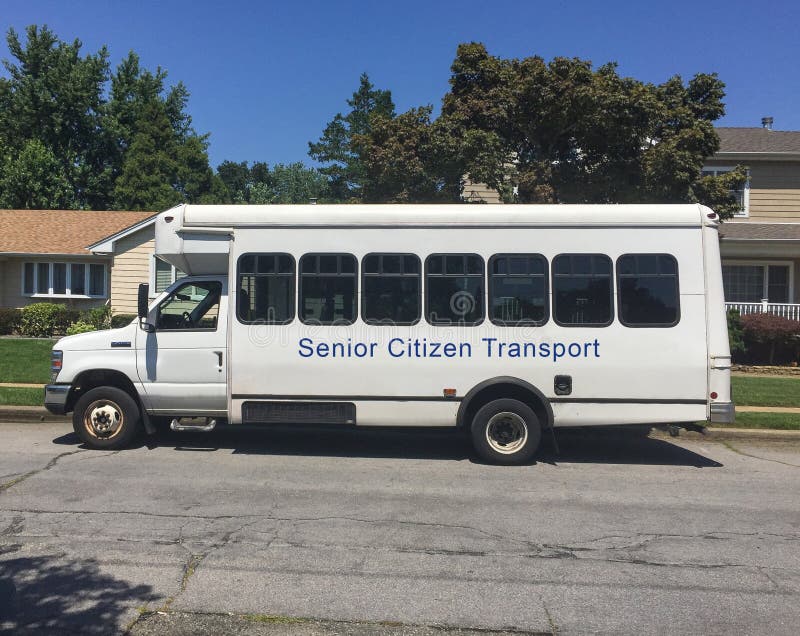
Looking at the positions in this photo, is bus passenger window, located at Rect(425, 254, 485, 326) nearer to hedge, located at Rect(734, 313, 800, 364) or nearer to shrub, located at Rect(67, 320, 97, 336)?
hedge, located at Rect(734, 313, 800, 364)

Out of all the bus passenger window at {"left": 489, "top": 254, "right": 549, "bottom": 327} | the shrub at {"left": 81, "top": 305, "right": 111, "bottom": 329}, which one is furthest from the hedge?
the shrub at {"left": 81, "top": 305, "right": 111, "bottom": 329}

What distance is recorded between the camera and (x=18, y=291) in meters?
24.2

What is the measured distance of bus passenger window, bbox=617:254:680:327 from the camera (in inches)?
307

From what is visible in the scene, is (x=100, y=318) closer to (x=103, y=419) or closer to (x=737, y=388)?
(x=103, y=419)

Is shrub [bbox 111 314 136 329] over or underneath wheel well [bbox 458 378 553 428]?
over

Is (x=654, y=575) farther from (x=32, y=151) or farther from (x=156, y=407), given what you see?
(x=32, y=151)

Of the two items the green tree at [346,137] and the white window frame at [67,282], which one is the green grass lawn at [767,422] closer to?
the white window frame at [67,282]

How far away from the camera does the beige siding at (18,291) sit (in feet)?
78.8

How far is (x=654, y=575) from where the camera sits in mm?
4773

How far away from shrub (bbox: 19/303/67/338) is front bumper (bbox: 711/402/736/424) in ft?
65.8

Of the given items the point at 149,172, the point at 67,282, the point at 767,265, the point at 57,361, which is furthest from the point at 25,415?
the point at 149,172

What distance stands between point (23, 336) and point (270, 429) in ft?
50.4

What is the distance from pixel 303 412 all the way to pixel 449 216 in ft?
9.48

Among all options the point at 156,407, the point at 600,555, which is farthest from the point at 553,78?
the point at 600,555
